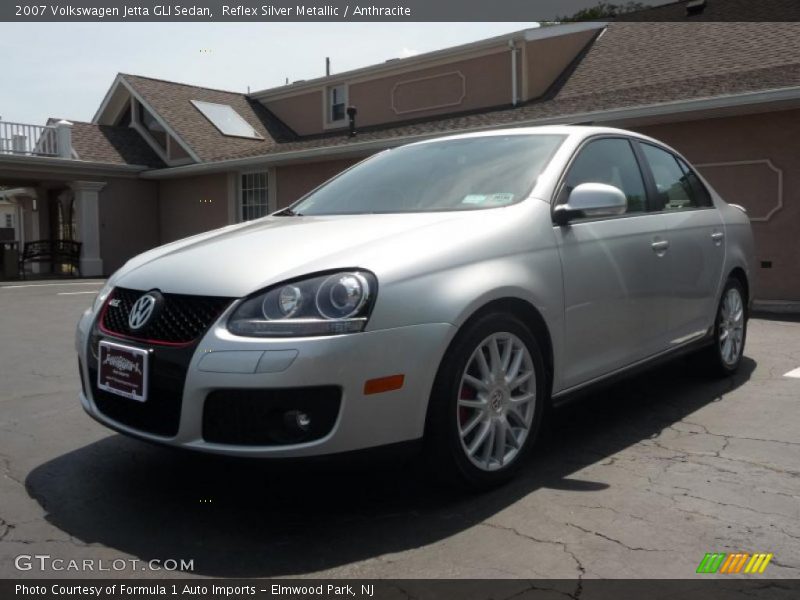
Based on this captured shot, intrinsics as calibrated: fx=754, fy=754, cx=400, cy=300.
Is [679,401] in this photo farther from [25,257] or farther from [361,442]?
[25,257]

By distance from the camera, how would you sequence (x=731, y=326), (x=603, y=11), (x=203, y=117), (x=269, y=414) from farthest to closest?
(x=603, y=11) → (x=203, y=117) → (x=731, y=326) → (x=269, y=414)

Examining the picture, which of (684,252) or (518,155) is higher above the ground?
(518,155)

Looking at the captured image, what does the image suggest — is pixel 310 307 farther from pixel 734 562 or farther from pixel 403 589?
pixel 734 562

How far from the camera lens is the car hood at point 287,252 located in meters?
2.83

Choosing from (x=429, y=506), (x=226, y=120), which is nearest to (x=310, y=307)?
(x=429, y=506)

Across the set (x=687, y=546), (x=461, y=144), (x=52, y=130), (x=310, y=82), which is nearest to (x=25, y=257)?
(x=52, y=130)

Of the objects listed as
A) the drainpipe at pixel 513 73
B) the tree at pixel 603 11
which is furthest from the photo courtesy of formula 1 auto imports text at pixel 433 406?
the tree at pixel 603 11

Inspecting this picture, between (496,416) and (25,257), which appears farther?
(25,257)

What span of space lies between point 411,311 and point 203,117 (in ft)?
67.1

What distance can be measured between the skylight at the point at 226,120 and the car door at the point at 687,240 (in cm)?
1800

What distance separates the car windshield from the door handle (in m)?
0.81

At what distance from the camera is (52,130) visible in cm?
1981

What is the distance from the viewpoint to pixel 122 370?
298cm

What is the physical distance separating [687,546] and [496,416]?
0.87 m
